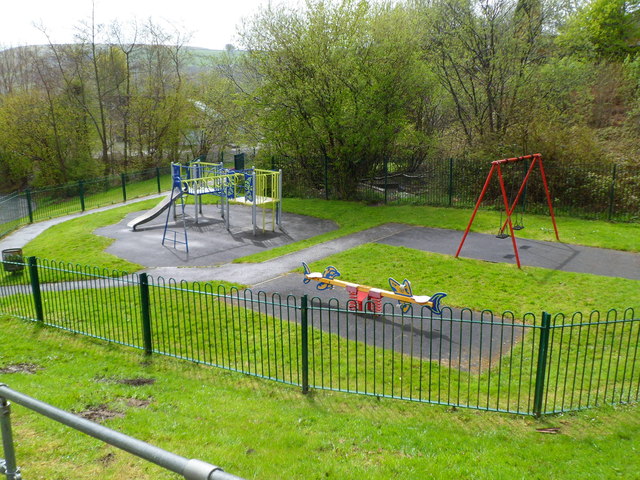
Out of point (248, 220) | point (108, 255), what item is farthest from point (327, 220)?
point (108, 255)

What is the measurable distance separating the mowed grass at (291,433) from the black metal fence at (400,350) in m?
0.36

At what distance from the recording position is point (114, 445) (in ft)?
6.81

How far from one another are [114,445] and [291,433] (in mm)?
4244

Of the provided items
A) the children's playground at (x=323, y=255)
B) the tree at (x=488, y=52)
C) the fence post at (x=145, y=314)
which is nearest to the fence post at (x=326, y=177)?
the children's playground at (x=323, y=255)

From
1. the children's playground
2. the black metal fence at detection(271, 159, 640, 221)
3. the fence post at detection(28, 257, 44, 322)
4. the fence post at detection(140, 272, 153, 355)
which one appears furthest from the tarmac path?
the black metal fence at detection(271, 159, 640, 221)

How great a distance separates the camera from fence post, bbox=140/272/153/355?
8.57 metres

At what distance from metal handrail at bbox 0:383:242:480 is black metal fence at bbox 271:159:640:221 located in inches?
728

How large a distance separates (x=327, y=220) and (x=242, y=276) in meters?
7.51

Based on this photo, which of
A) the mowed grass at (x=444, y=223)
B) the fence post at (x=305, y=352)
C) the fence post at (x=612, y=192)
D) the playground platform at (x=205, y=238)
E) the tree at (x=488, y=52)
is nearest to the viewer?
the fence post at (x=305, y=352)

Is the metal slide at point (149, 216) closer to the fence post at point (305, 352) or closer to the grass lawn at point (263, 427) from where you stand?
the grass lawn at point (263, 427)

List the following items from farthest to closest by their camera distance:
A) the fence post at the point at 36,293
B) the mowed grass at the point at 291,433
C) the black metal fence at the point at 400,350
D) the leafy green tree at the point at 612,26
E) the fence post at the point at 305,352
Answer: the leafy green tree at the point at 612,26 < the fence post at the point at 36,293 < the fence post at the point at 305,352 < the black metal fence at the point at 400,350 < the mowed grass at the point at 291,433

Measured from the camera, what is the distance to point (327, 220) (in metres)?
19.9

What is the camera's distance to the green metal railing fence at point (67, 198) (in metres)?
21.0

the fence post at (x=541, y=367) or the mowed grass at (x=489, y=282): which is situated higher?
the fence post at (x=541, y=367)
